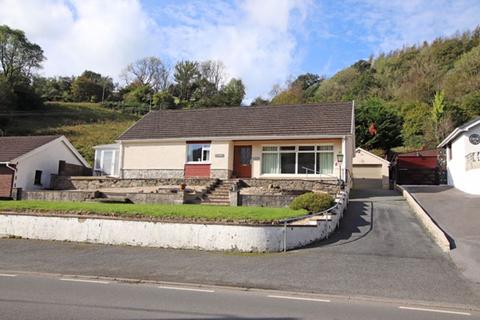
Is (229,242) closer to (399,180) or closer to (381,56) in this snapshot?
(399,180)

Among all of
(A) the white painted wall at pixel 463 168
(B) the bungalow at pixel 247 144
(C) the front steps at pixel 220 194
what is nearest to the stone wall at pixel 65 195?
(C) the front steps at pixel 220 194

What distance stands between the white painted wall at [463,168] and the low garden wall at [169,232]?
1055cm

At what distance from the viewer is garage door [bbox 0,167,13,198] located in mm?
25125

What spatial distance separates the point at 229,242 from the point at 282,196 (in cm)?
576

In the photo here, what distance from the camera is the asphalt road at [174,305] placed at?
23.3ft

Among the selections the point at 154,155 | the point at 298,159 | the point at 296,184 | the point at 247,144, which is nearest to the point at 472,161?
the point at 298,159

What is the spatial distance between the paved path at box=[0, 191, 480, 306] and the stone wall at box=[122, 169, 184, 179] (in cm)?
1144

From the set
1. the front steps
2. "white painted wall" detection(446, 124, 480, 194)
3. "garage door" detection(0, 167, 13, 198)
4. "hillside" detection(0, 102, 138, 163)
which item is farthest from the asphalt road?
"hillside" detection(0, 102, 138, 163)

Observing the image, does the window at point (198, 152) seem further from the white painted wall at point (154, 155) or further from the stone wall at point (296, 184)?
the stone wall at point (296, 184)

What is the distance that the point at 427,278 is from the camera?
10.5m

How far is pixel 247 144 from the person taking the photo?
26.3 metres

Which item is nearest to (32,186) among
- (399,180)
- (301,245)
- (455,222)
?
(301,245)

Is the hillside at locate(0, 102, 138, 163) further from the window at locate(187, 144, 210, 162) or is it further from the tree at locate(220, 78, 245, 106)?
the window at locate(187, 144, 210, 162)

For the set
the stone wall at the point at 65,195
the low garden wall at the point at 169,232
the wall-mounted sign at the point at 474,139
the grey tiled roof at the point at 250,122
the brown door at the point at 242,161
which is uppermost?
the grey tiled roof at the point at 250,122
